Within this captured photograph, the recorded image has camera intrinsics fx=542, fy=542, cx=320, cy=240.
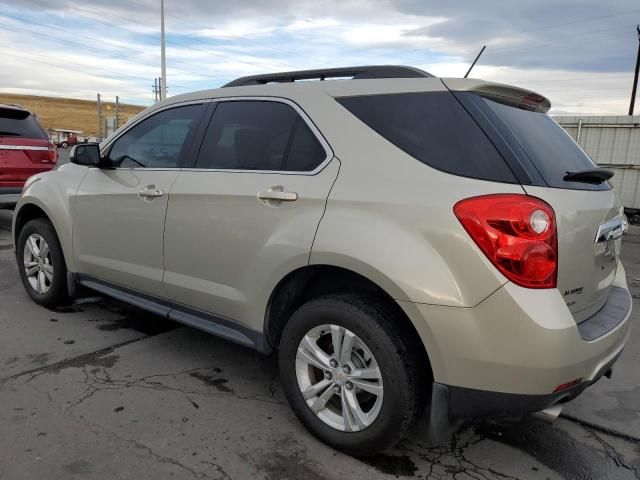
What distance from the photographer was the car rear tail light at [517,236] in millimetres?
2105

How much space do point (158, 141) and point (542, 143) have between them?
7.99ft

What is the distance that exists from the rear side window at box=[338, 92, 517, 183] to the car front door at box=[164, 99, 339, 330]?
31 cm

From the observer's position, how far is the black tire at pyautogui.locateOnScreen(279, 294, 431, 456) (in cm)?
232

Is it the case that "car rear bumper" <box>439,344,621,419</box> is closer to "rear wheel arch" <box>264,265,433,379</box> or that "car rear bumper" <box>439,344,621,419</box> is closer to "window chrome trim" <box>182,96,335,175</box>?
"rear wheel arch" <box>264,265,433,379</box>

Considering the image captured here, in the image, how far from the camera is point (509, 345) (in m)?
2.10

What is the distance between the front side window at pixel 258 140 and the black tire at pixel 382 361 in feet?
2.40

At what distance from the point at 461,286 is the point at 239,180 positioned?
139 centimetres

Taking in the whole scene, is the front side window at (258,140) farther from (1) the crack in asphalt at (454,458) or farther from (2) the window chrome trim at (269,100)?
(1) the crack in asphalt at (454,458)

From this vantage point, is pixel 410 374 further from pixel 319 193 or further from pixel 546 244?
pixel 319 193

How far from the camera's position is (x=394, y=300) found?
7.64 feet

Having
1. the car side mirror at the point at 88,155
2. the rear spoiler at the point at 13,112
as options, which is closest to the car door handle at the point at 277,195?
the car side mirror at the point at 88,155

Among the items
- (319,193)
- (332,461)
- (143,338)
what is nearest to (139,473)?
(332,461)

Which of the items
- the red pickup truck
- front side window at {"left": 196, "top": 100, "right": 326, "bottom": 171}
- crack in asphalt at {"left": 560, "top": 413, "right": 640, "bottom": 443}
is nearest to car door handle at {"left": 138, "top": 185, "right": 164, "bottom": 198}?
front side window at {"left": 196, "top": 100, "right": 326, "bottom": 171}

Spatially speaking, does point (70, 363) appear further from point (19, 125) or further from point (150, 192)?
point (19, 125)
